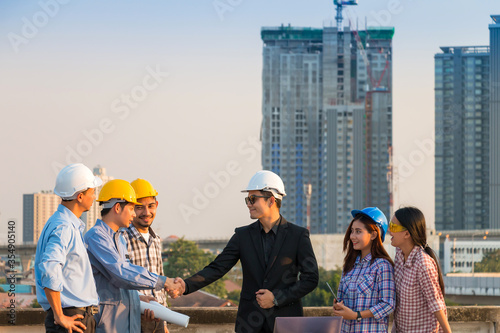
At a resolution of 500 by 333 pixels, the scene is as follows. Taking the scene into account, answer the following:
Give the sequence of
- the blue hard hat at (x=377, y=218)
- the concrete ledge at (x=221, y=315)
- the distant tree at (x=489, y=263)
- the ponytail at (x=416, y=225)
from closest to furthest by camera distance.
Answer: the ponytail at (x=416, y=225), the blue hard hat at (x=377, y=218), the concrete ledge at (x=221, y=315), the distant tree at (x=489, y=263)

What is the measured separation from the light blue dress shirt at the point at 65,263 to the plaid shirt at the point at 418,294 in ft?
5.25

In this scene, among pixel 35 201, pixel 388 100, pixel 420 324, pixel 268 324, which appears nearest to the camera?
pixel 420 324

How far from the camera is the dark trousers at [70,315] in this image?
392cm

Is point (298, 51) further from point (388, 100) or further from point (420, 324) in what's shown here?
point (420, 324)

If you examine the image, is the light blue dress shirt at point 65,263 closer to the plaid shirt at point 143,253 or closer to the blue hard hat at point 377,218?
the plaid shirt at point 143,253

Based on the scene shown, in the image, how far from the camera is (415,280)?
4082 mm

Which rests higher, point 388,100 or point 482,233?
point 388,100

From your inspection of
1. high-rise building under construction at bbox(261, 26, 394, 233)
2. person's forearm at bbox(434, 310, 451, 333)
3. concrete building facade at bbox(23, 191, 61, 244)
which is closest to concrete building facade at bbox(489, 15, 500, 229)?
high-rise building under construction at bbox(261, 26, 394, 233)

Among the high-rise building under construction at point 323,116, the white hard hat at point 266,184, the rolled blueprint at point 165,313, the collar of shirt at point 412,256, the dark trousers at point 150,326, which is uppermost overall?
the high-rise building under construction at point 323,116

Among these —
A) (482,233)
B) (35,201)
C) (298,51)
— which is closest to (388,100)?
(298,51)

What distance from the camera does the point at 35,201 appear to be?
100m

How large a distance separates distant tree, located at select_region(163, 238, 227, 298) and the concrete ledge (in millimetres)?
66860

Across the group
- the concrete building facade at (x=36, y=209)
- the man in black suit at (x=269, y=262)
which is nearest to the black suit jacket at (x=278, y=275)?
the man in black suit at (x=269, y=262)

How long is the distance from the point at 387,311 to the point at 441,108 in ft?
402
